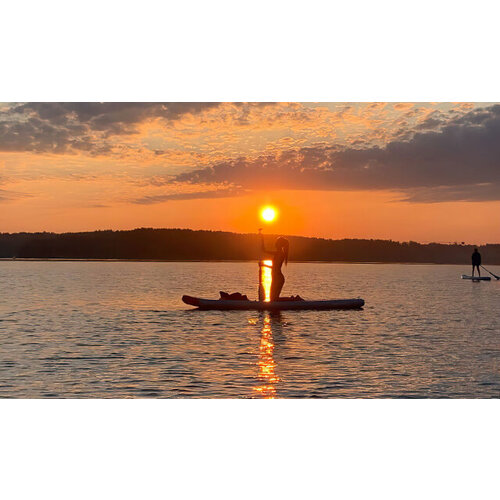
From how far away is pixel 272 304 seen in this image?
83.4 feet

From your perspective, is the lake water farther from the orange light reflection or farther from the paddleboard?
the paddleboard

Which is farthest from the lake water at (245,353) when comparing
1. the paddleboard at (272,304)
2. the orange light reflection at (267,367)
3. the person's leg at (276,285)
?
the person's leg at (276,285)

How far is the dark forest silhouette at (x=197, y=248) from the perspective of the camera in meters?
37.0

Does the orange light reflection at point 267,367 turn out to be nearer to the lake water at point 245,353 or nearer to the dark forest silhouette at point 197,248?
the lake water at point 245,353

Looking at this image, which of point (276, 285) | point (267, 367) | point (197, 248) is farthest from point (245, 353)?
point (197, 248)

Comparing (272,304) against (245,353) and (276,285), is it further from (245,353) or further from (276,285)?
(245,353)

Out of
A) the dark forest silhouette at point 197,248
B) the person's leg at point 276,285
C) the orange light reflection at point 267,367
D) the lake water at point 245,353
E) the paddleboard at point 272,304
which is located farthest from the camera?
the dark forest silhouette at point 197,248

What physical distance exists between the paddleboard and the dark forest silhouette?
5.10m

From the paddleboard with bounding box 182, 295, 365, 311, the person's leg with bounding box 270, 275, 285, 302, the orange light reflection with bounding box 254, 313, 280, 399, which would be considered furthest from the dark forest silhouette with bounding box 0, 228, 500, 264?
the orange light reflection with bounding box 254, 313, 280, 399

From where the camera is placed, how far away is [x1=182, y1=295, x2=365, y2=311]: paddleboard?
25.5 m

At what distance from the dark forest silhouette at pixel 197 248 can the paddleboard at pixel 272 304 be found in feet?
16.7
